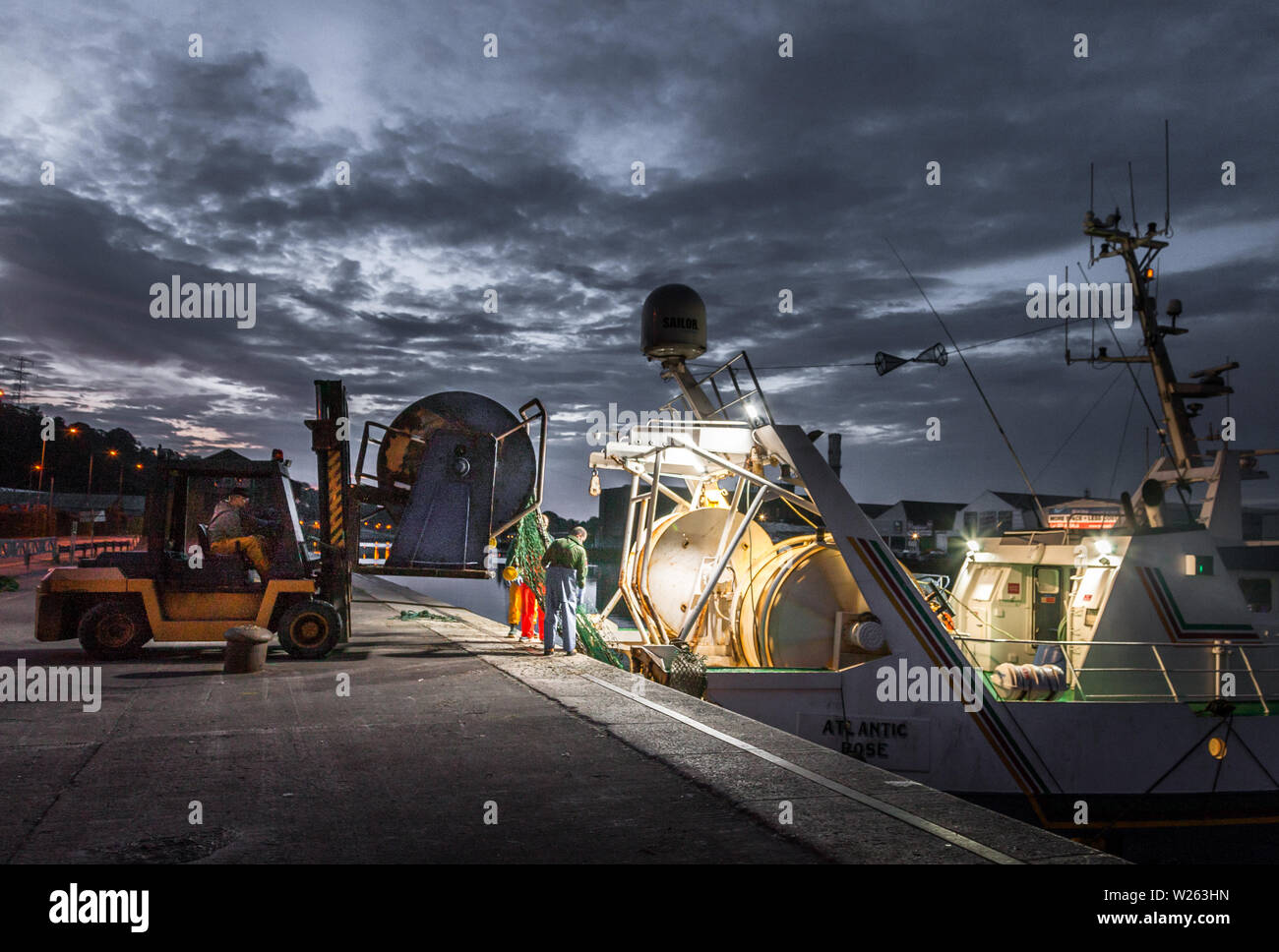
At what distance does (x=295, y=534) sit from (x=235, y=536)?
0.76 meters

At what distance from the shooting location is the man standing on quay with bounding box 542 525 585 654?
11703mm

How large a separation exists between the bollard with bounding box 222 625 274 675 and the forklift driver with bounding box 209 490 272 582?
128cm

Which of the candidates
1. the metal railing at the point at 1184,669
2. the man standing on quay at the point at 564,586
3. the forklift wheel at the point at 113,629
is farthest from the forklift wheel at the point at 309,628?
the metal railing at the point at 1184,669

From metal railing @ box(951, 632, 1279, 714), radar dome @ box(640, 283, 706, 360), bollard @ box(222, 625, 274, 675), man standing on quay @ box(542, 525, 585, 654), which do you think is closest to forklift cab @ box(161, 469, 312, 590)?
bollard @ box(222, 625, 274, 675)

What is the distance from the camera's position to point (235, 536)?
1145 centimetres

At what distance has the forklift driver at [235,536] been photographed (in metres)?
11.4

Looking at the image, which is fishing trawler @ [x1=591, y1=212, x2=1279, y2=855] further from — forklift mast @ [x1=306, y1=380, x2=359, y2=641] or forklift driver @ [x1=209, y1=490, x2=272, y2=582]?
forklift driver @ [x1=209, y1=490, x2=272, y2=582]

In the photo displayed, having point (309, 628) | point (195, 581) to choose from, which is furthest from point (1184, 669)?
point (195, 581)

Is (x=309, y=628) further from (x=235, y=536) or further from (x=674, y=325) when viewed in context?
(x=674, y=325)

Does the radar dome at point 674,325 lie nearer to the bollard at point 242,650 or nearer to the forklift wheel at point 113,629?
the bollard at point 242,650

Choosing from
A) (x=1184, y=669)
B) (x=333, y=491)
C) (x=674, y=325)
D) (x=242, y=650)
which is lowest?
(x=1184, y=669)

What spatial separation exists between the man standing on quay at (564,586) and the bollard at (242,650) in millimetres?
3459

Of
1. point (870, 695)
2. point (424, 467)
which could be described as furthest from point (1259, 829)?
point (424, 467)
